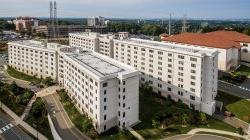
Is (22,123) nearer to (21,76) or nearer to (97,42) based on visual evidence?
(21,76)

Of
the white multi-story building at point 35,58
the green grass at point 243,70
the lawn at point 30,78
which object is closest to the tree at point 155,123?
the lawn at point 30,78

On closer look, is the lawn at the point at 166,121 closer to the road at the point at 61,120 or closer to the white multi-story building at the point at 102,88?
the white multi-story building at the point at 102,88

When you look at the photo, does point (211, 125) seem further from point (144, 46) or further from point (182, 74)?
point (144, 46)

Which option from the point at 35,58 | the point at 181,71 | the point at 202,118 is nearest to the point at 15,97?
the point at 35,58

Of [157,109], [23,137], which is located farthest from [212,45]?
[23,137]

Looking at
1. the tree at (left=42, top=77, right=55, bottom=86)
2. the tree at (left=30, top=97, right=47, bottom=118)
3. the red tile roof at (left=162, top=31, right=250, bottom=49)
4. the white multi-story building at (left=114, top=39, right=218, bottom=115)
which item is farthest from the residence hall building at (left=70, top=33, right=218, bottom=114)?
the tree at (left=30, top=97, right=47, bottom=118)

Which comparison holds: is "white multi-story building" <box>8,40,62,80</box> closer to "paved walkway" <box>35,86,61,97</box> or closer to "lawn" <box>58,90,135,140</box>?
"paved walkway" <box>35,86,61,97</box>
